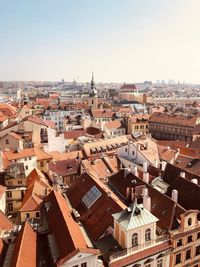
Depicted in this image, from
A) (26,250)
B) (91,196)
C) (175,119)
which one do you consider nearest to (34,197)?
(91,196)

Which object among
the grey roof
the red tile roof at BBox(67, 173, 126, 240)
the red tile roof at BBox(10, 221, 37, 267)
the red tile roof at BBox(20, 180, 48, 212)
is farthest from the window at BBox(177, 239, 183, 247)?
the red tile roof at BBox(20, 180, 48, 212)

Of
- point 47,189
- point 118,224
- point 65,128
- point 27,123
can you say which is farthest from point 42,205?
point 65,128

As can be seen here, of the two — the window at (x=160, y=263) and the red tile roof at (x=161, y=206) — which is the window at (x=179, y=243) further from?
the window at (x=160, y=263)

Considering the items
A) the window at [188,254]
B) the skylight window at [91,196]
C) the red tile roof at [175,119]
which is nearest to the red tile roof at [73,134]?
the red tile roof at [175,119]

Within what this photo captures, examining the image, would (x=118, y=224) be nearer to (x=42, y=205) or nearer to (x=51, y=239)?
(x=51, y=239)

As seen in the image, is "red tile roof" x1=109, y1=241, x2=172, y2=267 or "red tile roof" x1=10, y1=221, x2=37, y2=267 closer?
"red tile roof" x1=10, y1=221, x2=37, y2=267

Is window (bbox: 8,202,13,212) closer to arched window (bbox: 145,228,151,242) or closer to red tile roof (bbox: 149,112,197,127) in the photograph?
arched window (bbox: 145,228,151,242)

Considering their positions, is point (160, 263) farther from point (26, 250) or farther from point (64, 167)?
point (64, 167)
